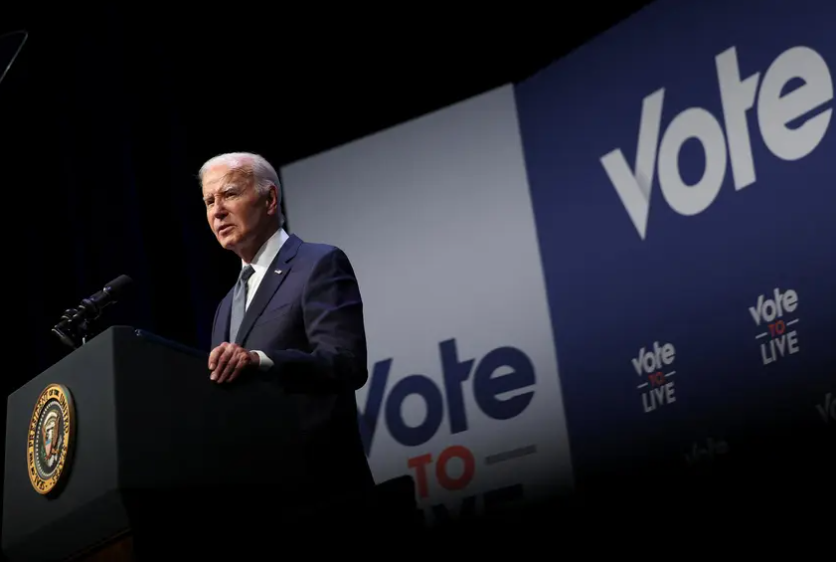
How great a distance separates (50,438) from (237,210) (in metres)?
0.67

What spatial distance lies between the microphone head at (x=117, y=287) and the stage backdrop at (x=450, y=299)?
1.74 m

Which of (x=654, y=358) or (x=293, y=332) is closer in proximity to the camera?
(x=293, y=332)

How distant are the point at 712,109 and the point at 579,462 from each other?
3.63ft

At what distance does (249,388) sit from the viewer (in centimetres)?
197

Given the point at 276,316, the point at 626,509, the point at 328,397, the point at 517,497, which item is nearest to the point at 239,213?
the point at 276,316

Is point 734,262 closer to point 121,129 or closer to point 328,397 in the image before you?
point 328,397

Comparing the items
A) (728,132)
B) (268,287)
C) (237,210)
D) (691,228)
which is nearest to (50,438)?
(268,287)

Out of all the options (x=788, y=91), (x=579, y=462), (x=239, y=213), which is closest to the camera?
(x=239, y=213)

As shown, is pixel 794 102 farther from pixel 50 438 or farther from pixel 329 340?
pixel 50 438

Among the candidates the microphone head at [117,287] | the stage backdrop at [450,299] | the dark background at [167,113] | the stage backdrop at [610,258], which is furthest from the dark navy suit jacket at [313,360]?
the dark background at [167,113]

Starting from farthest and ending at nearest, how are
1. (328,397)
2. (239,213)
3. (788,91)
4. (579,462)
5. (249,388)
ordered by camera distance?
1. (579,462)
2. (788,91)
3. (239,213)
4. (328,397)
5. (249,388)

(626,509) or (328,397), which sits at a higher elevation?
(328,397)

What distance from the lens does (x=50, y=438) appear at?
192cm

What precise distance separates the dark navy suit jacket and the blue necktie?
3 cm
